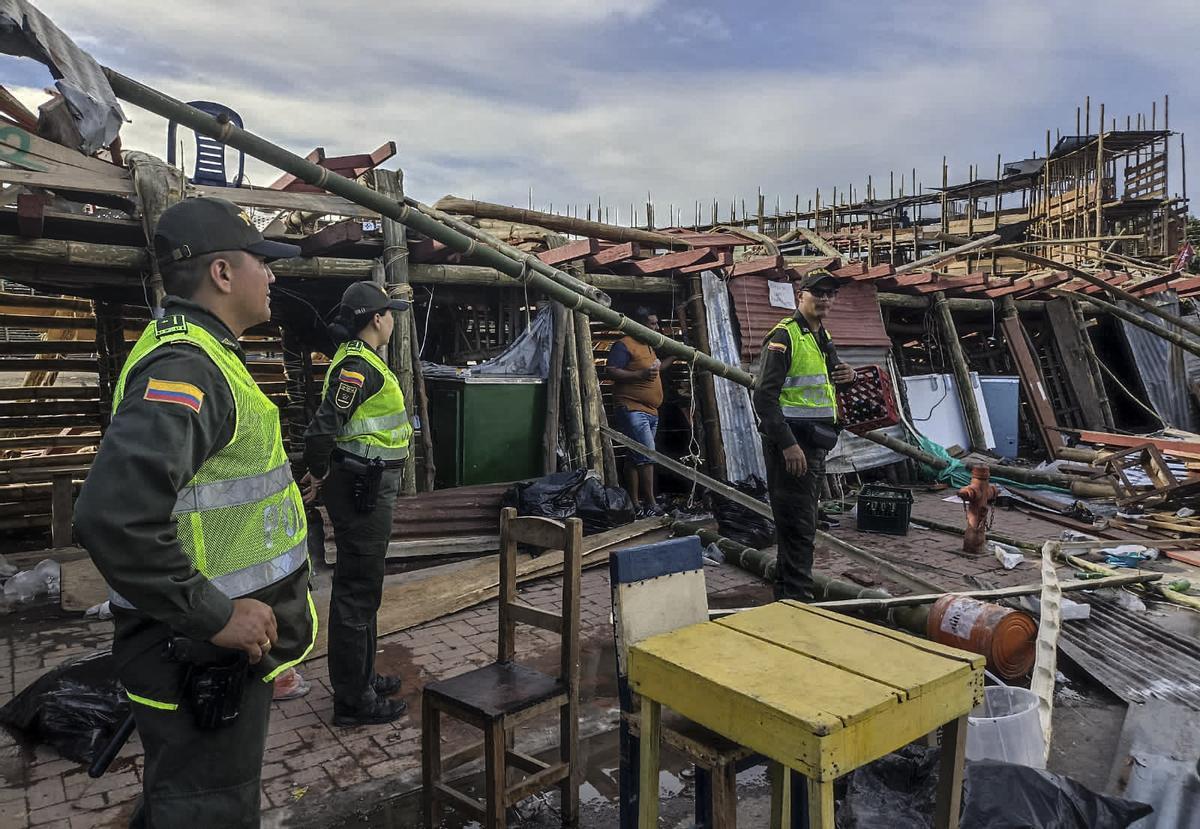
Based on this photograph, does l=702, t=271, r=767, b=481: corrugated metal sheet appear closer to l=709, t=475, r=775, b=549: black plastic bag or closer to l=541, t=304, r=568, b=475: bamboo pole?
l=709, t=475, r=775, b=549: black plastic bag

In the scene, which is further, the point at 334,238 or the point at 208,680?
the point at 334,238

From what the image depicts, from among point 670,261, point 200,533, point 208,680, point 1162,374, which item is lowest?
point 208,680

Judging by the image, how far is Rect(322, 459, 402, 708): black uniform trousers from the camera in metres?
3.90

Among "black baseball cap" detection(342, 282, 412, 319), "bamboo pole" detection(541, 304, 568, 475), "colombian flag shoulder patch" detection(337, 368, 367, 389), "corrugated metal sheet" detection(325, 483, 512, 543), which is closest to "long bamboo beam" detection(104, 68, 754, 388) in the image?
"black baseball cap" detection(342, 282, 412, 319)

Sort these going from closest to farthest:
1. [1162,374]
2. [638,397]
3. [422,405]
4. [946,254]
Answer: [422,405] < [638,397] < [946,254] < [1162,374]

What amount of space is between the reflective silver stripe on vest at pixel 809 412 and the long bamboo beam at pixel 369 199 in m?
1.78

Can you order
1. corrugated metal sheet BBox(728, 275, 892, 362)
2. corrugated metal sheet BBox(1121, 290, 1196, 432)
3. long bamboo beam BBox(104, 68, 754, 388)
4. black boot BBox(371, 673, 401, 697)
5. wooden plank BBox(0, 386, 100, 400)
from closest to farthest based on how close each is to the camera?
1. long bamboo beam BBox(104, 68, 754, 388)
2. black boot BBox(371, 673, 401, 697)
3. wooden plank BBox(0, 386, 100, 400)
4. corrugated metal sheet BBox(728, 275, 892, 362)
5. corrugated metal sheet BBox(1121, 290, 1196, 432)

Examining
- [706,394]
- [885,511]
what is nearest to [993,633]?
[885,511]

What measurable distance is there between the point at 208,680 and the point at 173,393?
68 centimetres

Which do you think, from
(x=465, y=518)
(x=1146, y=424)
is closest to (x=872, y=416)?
(x=465, y=518)

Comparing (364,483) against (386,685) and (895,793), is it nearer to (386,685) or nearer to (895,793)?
(386,685)

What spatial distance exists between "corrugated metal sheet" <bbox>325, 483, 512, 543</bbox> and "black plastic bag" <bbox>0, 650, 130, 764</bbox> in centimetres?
296

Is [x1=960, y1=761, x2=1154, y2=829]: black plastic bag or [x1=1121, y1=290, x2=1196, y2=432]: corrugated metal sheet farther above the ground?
[x1=1121, y1=290, x2=1196, y2=432]: corrugated metal sheet

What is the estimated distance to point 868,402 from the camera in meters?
7.25
